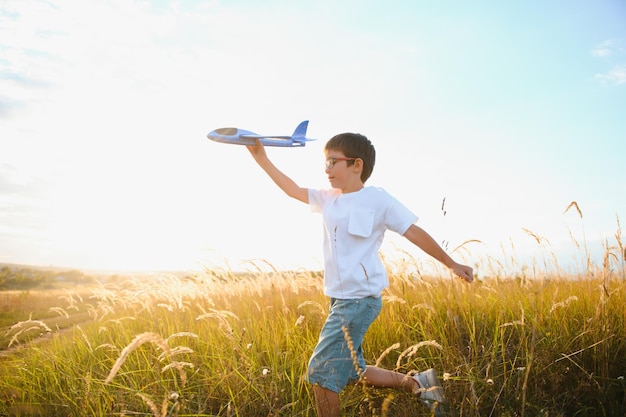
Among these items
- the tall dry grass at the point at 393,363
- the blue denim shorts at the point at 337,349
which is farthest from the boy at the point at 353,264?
the tall dry grass at the point at 393,363

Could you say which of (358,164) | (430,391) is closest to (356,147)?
(358,164)

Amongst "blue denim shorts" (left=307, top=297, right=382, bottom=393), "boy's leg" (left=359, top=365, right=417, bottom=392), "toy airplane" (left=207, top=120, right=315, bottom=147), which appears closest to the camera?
"blue denim shorts" (left=307, top=297, right=382, bottom=393)

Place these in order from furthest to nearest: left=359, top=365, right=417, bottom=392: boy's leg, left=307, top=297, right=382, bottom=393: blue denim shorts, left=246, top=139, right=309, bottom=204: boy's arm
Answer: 1. left=246, top=139, right=309, bottom=204: boy's arm
2. left=359, top=365, right=417, bottom=392: boy's leg
3. left=307, top=297, right=382, bottom=393: blue denim shorts

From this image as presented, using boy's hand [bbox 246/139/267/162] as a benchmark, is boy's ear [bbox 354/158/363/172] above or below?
below

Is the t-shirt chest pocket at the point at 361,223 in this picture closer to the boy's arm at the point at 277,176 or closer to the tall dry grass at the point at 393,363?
the boy's arm at the point at 277,176

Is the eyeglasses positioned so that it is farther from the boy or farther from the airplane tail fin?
the airplane tail fin

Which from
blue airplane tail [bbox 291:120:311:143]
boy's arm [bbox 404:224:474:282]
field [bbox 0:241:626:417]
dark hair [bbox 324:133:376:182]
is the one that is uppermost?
blue airplane tail [bbox 291:120:311:143]

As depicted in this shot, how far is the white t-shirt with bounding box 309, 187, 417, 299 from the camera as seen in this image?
271 cm

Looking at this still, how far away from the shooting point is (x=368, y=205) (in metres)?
2.87

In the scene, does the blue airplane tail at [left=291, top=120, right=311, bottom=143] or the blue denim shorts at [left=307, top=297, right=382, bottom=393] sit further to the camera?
the blue airplane tail at [left=291, top=120, right=311, bottom=143]

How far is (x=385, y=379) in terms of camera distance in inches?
112

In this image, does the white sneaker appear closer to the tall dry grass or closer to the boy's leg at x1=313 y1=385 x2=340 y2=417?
the tall dry grass

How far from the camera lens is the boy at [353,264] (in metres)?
2.58

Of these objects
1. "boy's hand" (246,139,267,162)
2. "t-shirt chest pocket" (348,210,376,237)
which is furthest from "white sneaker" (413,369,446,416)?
"boy's hand" (246,139,267,162)
